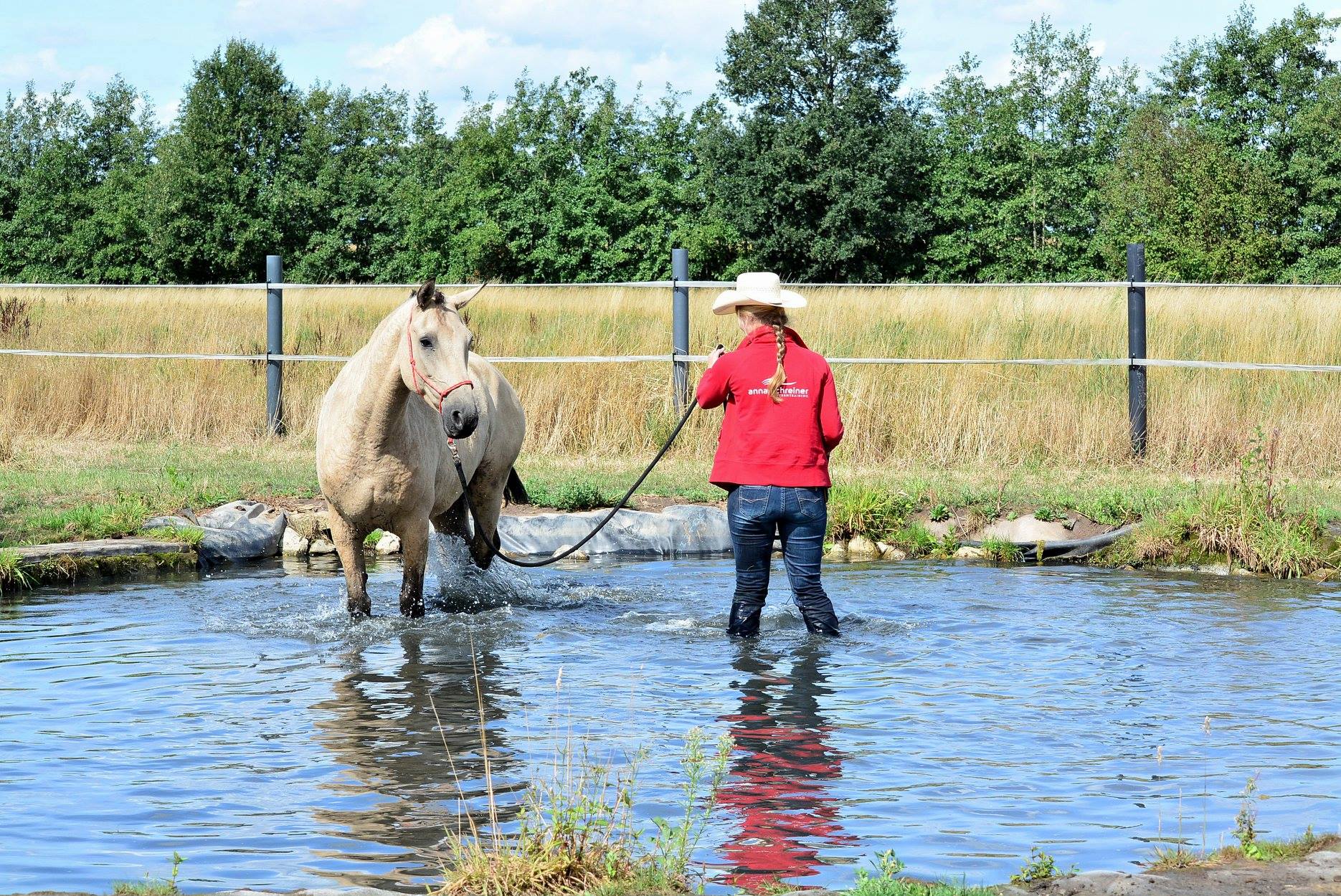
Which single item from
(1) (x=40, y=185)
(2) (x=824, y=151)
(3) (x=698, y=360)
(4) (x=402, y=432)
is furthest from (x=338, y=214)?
(4) (x=402, y=432)

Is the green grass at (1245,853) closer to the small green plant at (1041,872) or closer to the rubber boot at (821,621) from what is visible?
the small green plant at (1041,872)

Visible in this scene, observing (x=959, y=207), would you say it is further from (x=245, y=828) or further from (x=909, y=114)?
(x=245, y=828)

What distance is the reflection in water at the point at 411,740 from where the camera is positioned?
438cm

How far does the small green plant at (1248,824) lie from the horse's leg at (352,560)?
449cm

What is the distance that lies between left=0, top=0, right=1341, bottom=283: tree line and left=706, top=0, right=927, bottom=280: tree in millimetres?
80

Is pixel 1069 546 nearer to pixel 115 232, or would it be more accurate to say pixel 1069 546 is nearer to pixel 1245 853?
pixel 1245 853

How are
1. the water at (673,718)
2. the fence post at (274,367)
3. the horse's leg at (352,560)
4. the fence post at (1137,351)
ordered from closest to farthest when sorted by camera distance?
the water at (673,718) → the horse's leg at (352,560) → the fence post at (1137,351) → the fence post at (274,367)

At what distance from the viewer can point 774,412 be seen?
6.52 m

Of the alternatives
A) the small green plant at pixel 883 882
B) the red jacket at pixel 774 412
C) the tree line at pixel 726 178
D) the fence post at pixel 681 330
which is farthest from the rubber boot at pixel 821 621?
the tree line at pixel 726 178

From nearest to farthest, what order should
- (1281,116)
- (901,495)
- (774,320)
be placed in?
(774,320)
(901,495)
(1281,116)

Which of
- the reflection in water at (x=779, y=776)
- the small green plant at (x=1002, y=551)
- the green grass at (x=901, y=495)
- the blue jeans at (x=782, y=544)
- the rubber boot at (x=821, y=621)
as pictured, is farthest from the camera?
the small green plant at (x=1002, y=551)

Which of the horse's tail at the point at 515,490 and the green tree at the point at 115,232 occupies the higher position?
the green tree at the point at 115,232

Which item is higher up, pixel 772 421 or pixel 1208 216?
pixel 1208 216

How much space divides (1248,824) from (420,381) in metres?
4.03
